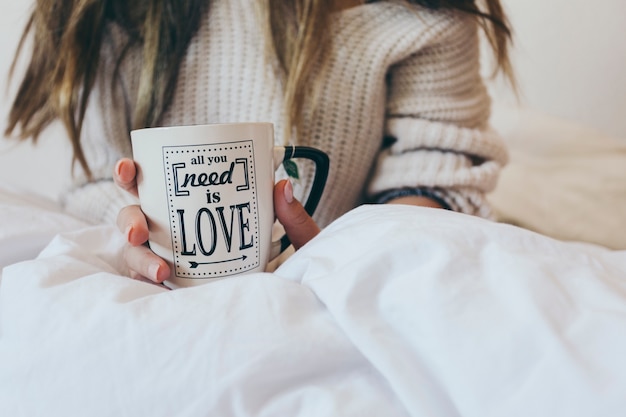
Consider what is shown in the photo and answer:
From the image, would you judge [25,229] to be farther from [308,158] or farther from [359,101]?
[359,101]

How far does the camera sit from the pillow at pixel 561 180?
2.77 feet

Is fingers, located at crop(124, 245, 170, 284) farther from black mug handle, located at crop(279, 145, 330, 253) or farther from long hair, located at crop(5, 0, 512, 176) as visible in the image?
long hair, located at crop(5, 0, 512, 176)

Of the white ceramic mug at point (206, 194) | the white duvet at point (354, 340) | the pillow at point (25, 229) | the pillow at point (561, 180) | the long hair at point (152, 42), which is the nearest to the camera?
the white duvet at point (354, 340)

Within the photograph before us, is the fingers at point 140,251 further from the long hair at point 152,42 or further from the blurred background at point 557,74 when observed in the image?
the blurred background at point 557,74

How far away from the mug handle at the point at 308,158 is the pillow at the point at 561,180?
554 mm

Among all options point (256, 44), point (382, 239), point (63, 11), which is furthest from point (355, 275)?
point (63, 11)

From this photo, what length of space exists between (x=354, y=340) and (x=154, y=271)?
167mm

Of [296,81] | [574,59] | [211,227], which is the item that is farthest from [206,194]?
[574,59]

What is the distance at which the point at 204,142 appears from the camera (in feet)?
1.07

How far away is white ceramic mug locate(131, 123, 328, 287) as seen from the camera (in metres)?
0.33

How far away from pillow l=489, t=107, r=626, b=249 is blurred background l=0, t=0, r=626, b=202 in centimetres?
8

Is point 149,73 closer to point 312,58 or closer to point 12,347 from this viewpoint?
point 312,58

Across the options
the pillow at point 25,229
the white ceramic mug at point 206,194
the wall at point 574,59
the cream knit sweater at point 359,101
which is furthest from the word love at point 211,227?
the wall at point 574,59

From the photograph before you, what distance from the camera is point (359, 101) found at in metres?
0.64
